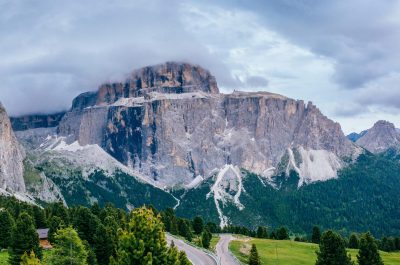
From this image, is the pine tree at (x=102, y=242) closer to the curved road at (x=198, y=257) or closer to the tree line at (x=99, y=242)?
the tree line at (x=99, y=242)

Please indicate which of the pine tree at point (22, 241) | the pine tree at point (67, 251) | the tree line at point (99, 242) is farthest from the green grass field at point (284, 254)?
the pine tree at point (67, 251)

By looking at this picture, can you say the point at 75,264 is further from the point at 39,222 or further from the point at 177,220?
the point at 177,220

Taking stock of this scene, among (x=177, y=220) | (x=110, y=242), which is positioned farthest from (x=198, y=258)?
(x=177, y=220)

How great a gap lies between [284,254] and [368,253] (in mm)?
41915

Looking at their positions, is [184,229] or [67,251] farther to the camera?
[184,229]

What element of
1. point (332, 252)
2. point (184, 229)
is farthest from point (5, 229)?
point (332, 252)

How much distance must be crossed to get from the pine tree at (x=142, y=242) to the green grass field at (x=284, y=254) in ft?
191

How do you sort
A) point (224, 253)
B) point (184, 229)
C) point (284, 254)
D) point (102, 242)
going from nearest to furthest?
point (102, 242)
point (224, 253)
point (284, 254)
point (184, 229)

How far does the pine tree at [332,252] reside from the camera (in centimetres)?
6189

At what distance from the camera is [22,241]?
69.0 metres

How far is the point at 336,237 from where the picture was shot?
6238cm

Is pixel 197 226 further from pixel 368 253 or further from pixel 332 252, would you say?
pixel 332 252

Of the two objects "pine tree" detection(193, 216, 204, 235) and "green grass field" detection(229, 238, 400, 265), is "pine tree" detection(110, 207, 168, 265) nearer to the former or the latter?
"green grass field" detection(229, 238, 400, 265)

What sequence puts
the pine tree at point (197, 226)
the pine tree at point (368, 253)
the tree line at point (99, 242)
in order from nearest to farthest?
the tree line at point (99, 242), the pine tree at point (368, 253), the pine tree at point (197, 226)
